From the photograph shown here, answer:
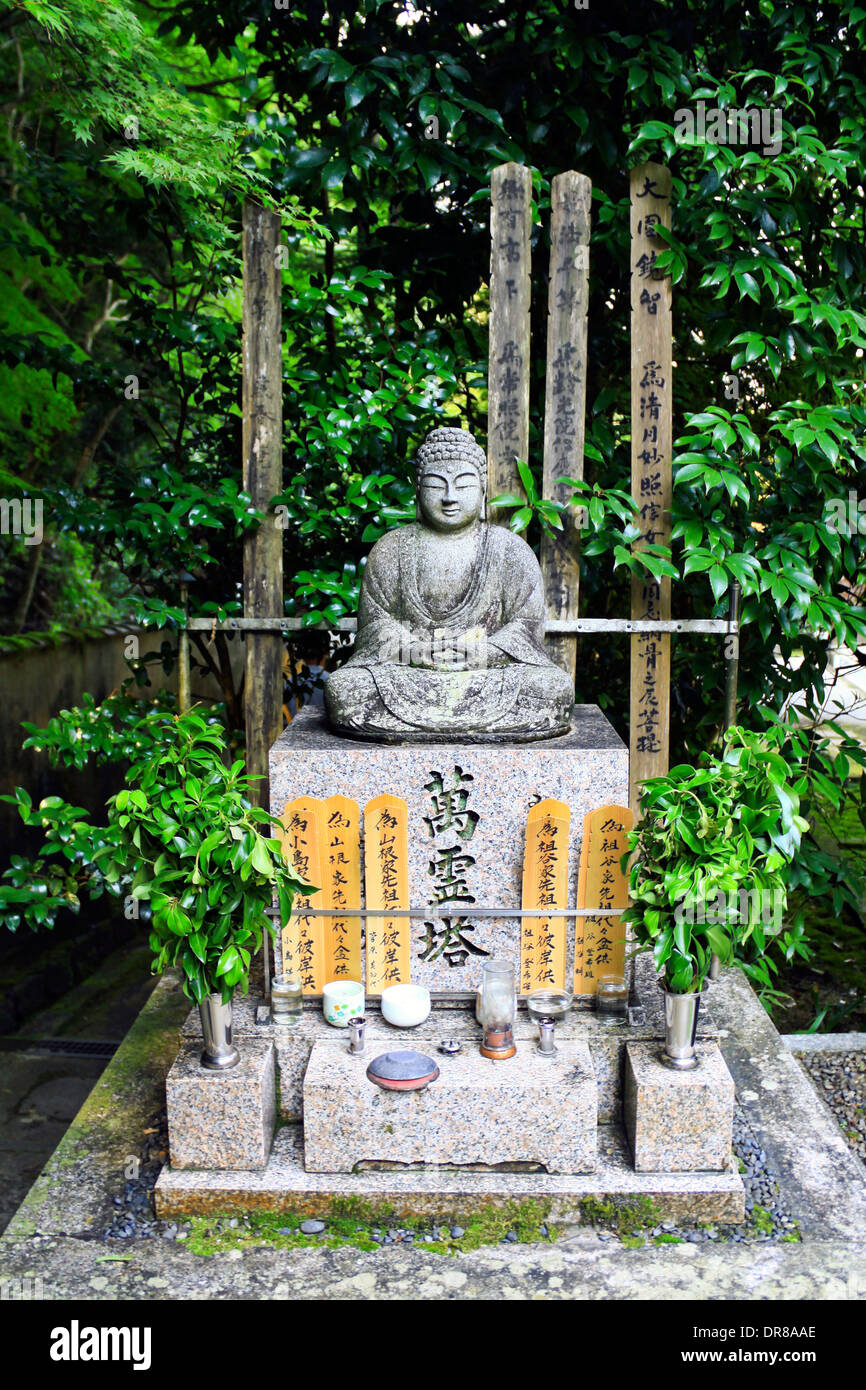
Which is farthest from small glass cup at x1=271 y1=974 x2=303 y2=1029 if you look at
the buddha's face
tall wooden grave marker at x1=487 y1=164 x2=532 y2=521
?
tall wooden grave marker at x1=487 y1=164 x2=532 y2=521

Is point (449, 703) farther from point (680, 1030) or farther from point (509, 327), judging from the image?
point (509, 327)

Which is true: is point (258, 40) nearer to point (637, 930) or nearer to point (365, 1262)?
point (637, 930)

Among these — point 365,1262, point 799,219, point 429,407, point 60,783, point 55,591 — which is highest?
point 799,219

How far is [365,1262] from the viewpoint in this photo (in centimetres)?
317

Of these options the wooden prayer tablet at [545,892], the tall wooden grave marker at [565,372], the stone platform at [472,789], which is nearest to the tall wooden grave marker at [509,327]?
the tall wooden grave marker at [565,372]

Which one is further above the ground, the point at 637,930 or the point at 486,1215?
the point at 637,930

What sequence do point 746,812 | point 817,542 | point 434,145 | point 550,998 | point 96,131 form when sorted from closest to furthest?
1. point 746,812
2. point 550,998
3. point 817,542
4. point 434,145
5. point 96,131

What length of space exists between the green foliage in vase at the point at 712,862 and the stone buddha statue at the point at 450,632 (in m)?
0.69

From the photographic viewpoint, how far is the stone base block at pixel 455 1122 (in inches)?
136

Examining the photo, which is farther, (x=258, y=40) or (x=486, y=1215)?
(x=258, y=40)

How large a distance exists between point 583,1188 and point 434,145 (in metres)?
4.43

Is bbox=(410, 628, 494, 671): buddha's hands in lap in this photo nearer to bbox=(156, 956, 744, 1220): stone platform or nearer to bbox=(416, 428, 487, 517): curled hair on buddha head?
bbox=(416, 428, 487, 517): curled hair on buddha head

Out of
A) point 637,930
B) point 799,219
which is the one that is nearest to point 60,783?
point 637,930

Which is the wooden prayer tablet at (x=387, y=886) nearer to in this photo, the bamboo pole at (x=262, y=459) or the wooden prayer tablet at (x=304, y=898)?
the wooden prayer tablet at (x=304, y=898)
